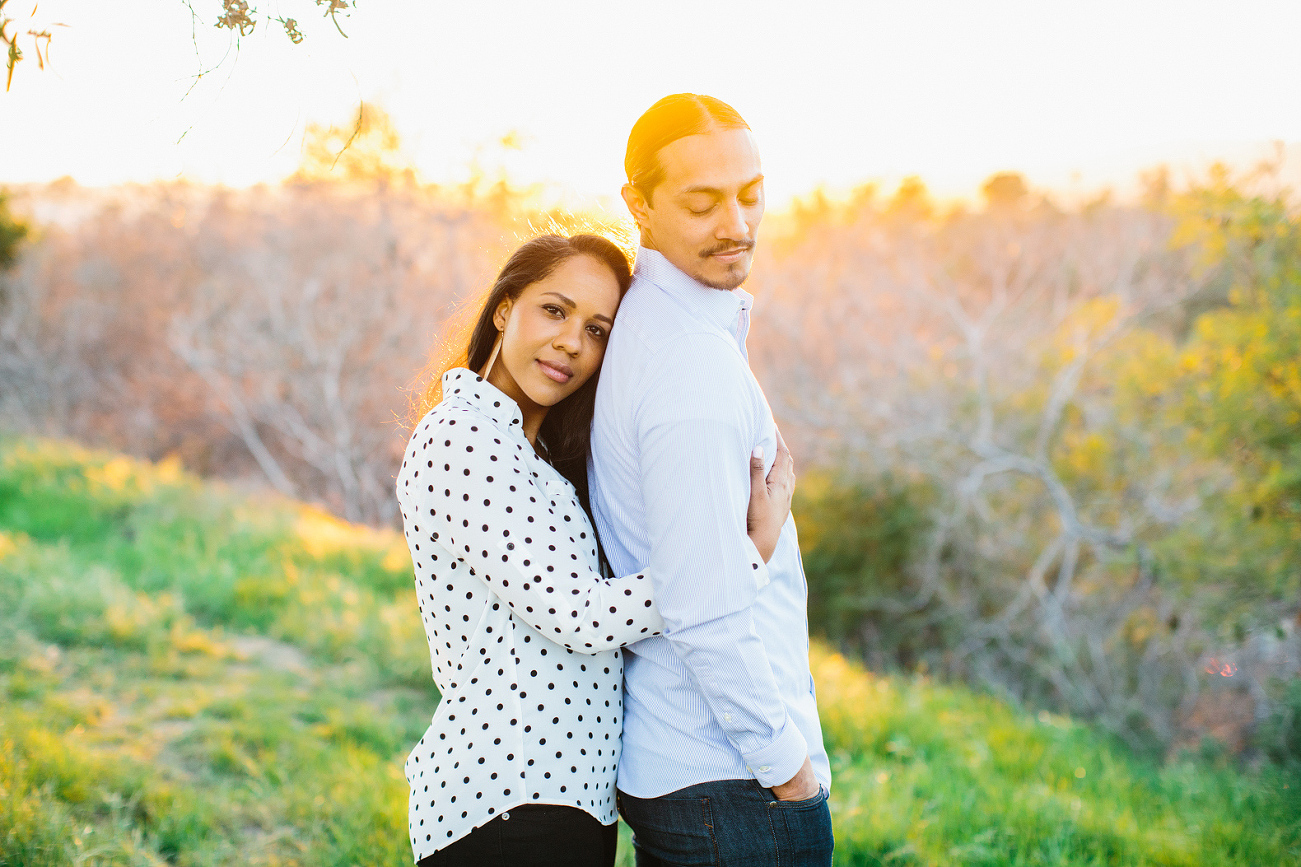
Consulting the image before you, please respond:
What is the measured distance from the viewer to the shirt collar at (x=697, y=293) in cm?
177

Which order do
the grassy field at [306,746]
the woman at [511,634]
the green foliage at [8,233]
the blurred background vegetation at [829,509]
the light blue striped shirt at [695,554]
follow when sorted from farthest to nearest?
1. the green foliage at [8,233]
2. the blurred background vegetation at [829,509]
3. the grassy field at [306,746]
4. the woman at [511,634]
5. the light blue striped shirt at [695,554]

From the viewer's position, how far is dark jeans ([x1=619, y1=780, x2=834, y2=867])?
5.22 feet

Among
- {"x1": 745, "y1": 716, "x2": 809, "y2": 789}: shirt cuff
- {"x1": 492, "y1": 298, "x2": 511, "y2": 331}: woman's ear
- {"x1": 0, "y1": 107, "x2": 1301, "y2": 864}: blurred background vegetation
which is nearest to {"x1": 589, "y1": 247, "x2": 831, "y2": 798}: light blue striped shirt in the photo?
{"x1": 745, "y1": 716, "x2": 809, "y2": 789}: shirt cuff

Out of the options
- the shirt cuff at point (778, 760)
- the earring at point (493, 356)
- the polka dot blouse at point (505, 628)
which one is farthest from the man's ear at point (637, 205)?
the shirt cuff at point (778, 760)

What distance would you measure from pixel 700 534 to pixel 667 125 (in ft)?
2.88

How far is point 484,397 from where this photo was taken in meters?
1.83

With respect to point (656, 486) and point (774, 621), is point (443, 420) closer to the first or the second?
point (656, 486)

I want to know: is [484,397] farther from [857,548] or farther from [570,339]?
[857,548]

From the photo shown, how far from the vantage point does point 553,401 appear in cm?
196

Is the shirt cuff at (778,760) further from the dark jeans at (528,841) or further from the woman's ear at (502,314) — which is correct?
the woman's ear at (502,314)

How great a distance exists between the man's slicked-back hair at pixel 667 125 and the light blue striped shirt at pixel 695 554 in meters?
0.19

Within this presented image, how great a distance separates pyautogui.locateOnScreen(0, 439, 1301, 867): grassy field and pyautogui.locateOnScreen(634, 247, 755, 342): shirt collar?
2161mm

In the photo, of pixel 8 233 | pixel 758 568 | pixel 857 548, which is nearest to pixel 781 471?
pixel 758 568

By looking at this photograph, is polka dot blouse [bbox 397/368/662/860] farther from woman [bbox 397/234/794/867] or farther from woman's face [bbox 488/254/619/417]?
woman's face [bbox 488/254/619/417]
